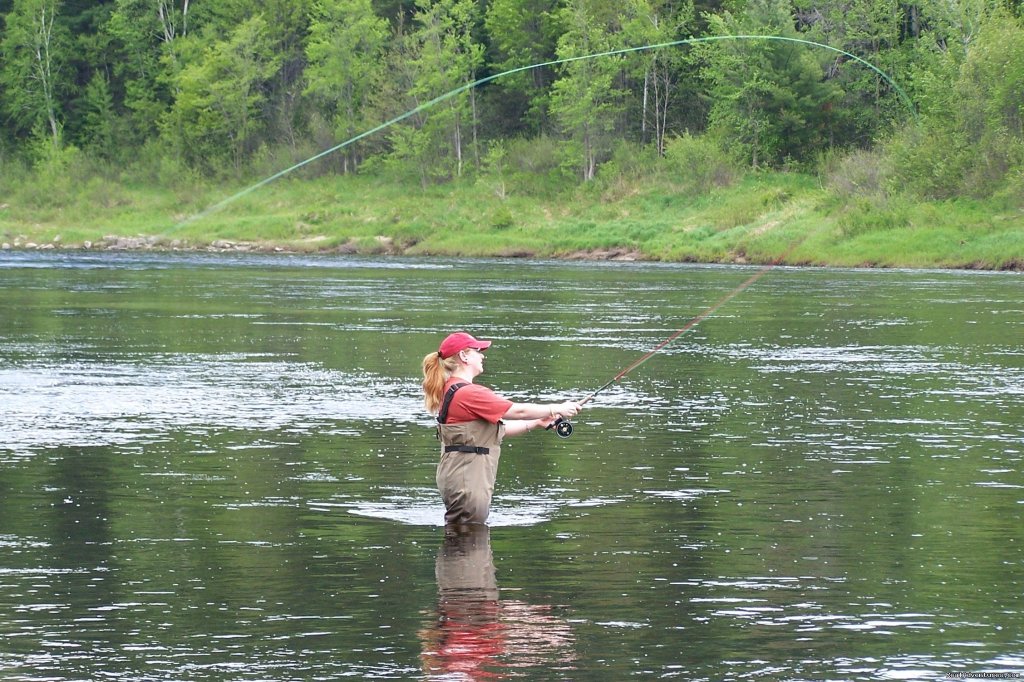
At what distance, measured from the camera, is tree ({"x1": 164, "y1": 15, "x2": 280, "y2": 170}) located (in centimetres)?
7962

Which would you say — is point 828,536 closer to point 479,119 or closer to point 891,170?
point 891,170

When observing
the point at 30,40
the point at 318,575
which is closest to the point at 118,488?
the point at 318,575

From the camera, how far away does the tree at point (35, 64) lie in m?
85.3

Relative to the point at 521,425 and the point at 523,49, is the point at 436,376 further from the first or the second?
the point at 523,49

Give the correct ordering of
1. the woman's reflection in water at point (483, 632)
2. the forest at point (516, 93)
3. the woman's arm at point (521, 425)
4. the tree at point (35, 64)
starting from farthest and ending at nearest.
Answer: the tree at point (35, 64)
the forest at point (516, 93)
the woman's arm at point (521, 425)
the woman's reflection in water at point (483, 632)

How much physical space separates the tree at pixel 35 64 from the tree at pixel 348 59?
14.9m

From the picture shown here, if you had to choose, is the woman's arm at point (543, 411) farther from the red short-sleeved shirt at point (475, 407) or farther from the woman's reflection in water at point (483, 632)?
the woman's reflection in water at point (483, 632)

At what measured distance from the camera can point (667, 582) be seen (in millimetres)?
8688

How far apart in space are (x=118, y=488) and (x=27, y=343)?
498 inches

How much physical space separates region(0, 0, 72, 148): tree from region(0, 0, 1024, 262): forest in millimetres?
182

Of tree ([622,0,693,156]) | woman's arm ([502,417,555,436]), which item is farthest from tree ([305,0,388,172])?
woman's arm ([502,417,555,436])

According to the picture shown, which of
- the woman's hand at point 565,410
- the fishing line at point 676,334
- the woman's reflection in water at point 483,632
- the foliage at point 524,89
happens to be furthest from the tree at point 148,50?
the woman's reflection in water at point 483,632

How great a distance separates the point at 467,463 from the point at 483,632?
2.40 metres

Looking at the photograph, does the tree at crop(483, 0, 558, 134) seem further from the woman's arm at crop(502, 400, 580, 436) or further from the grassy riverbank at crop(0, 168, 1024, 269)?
the woman's arm at crop(502, 400, 580, 436)
